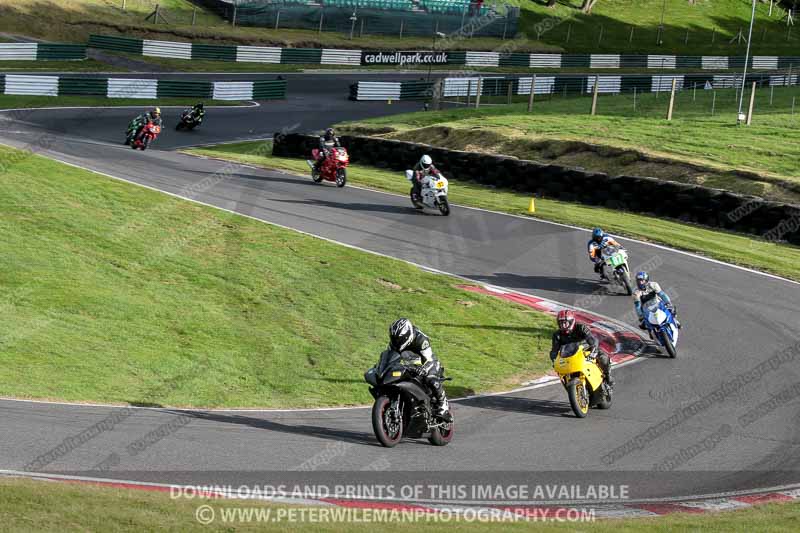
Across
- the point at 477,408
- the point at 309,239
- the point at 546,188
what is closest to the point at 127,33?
the point at 546,188

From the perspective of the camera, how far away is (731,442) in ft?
45.0

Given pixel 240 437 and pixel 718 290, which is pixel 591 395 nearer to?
pixel 240 437

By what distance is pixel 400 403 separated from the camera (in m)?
13.0

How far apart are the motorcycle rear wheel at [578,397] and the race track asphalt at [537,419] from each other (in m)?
0.22

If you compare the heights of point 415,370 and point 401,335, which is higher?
point 401,335

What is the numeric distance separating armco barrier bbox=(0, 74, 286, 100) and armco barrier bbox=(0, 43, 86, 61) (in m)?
6.91

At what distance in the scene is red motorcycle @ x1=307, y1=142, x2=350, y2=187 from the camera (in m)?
32.5

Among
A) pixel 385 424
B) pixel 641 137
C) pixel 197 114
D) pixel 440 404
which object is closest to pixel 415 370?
pixel 440 404

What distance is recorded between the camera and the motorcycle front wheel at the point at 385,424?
12578mm

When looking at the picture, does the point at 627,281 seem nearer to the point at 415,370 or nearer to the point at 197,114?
the point at 415,370

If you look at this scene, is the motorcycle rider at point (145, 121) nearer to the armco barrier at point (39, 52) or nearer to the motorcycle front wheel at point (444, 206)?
the motorcycle front wheel at point (444, 206)

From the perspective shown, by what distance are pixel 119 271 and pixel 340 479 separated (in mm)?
10208

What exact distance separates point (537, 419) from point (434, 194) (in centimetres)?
1468
